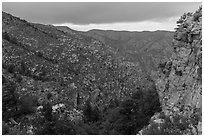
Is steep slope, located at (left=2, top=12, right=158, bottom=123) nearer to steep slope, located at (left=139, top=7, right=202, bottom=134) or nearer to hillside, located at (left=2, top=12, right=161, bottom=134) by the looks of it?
hillside, located at (left=2, top=12, right=161, bottom=134)

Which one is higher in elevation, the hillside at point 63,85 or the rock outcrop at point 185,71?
the rock outcrop at point 185,71

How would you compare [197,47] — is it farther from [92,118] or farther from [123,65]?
[123,65]

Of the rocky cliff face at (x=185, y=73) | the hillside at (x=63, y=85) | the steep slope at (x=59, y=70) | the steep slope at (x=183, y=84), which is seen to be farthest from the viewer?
the steep slope at (x=59, y=70)

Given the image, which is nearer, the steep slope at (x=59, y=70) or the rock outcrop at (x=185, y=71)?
Answer: the rock outcrop at (x=185, y=71)

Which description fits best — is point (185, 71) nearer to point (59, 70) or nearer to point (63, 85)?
point (63, 85)

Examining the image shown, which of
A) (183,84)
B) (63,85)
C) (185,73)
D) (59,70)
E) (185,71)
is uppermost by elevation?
(185,71)

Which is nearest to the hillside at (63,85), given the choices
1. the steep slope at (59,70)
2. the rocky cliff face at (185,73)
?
the steep slope at (59,70)

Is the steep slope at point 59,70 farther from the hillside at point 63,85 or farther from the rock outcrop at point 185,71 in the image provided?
the rock outcrop at point 185,71

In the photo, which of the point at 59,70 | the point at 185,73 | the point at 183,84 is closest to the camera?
the point at 183,84

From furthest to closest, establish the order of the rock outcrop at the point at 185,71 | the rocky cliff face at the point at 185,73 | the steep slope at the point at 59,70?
the steep slope at the point at 59,70 → the rock outcrop at the point at 185,71 → the rocky cliff face at the point at 185,73

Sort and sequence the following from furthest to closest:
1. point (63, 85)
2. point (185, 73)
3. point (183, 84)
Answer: point (63, 85)
point (185, 73)
point (183, 84)

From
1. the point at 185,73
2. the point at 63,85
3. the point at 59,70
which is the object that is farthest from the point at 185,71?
the point at 59,70
